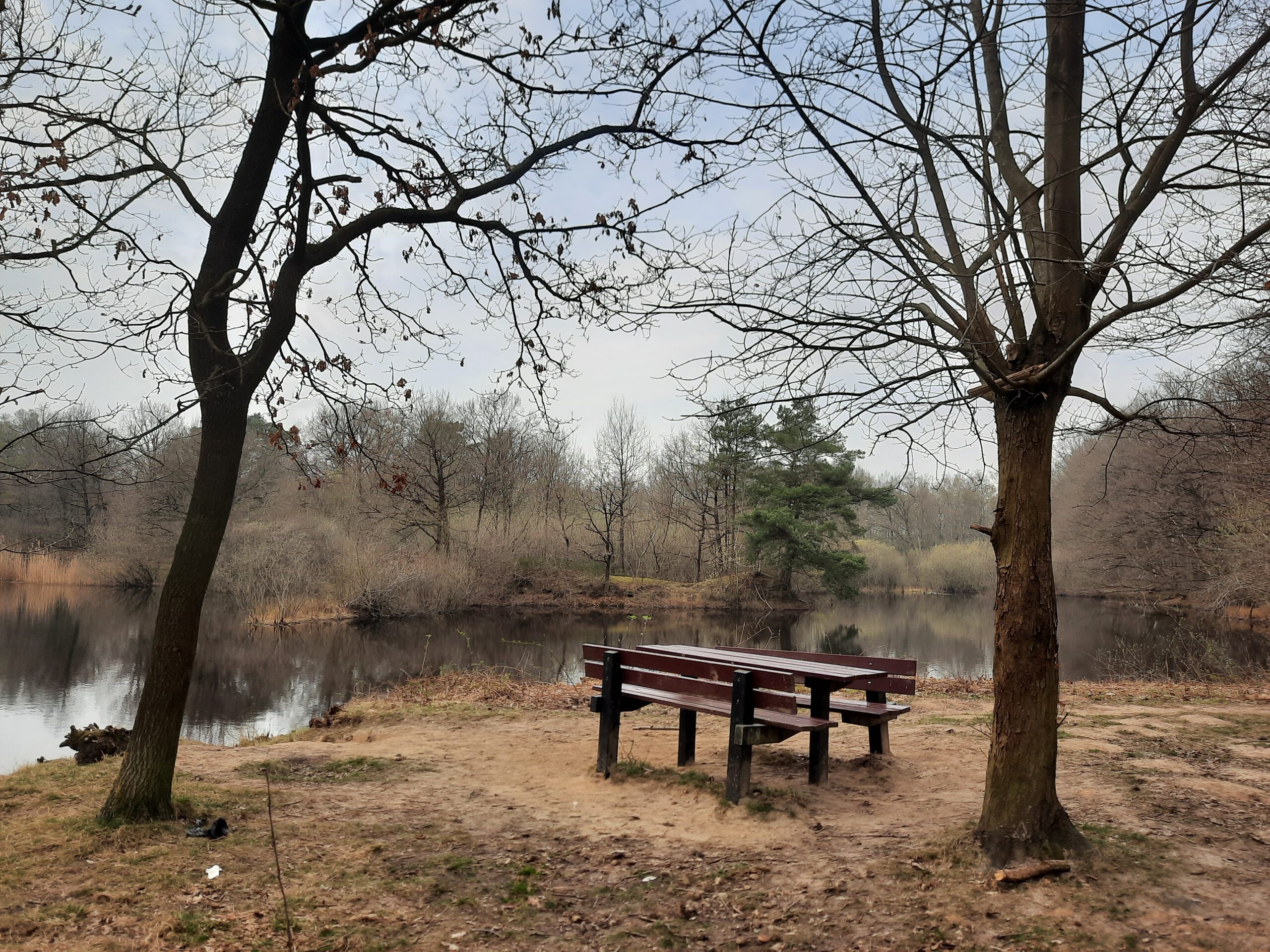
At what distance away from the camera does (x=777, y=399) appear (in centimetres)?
466

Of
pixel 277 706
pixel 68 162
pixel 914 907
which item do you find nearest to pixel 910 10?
pixel 914 907

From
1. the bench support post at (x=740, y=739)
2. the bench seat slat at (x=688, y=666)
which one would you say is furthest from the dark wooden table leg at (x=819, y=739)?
the bench support post at (x=740, y=739)

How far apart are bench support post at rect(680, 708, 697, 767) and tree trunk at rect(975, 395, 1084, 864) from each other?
8.55 feet

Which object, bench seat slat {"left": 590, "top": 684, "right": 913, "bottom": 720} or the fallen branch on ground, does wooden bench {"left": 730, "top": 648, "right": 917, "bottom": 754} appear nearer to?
bench seat slat {"left": 590, "top": 684, "right": 913, "bottom": 720}

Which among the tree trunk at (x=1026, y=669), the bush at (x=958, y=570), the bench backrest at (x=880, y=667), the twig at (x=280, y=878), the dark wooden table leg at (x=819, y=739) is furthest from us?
the bush at (x=958, y=570)

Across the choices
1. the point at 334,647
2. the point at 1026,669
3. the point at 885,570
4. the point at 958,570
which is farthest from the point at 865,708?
the point at 958,570

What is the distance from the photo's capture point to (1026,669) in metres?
4.02

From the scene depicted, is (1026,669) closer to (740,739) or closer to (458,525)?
(740,739)

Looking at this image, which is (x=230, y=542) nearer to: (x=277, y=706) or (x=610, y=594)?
(x=610, y=594)

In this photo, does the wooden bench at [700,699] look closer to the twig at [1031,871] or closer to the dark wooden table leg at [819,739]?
the dark wooden table leg at [819,739]

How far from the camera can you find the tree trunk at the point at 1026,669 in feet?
13.0

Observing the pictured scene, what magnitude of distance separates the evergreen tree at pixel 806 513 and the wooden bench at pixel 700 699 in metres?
26.1

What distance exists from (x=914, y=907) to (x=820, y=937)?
0.46 meters

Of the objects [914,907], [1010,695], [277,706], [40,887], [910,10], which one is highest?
[910,10]
